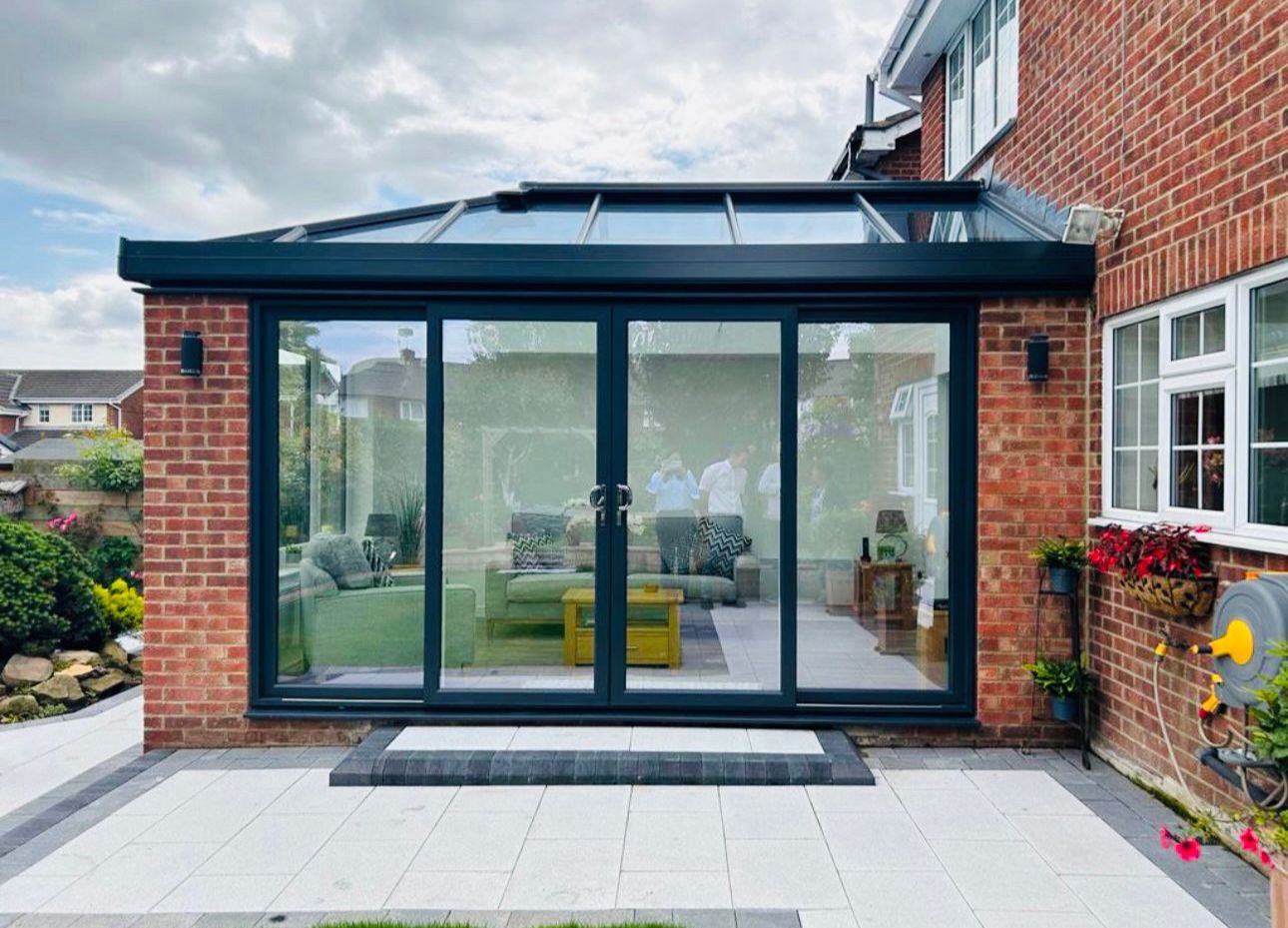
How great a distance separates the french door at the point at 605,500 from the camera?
4766mm

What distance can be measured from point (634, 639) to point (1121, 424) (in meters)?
2.88

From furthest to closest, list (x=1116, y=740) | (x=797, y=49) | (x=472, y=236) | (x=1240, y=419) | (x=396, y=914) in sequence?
(x=797, y=49), (x=472, y=236), (x=1116, y=740), (x=1240, y=419), (x=396, y=914)

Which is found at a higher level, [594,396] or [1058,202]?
[1058,202]

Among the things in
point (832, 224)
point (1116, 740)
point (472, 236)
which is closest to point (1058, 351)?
point (832, 224)

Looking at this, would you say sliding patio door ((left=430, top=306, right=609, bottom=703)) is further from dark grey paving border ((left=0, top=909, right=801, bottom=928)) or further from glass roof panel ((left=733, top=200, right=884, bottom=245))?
dark grey paving border ((left=0, top=909, right=801, bottom=928))

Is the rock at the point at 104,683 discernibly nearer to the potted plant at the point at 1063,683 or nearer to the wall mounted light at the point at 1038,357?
the potted plant at the point at 1063,683

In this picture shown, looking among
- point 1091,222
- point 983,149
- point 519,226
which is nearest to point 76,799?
point 519,226

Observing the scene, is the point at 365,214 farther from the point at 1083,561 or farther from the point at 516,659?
the point at 1083,561

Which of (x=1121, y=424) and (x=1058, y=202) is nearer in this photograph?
(x=1121, y=424)

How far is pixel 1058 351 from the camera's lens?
460 centimetres

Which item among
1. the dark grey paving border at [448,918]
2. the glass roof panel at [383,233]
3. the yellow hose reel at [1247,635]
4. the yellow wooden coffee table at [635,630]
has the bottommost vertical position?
the dark grey paving border at [448,918]

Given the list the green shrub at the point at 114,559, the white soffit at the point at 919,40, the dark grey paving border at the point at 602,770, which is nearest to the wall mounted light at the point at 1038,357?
the dark grey paving border at the point at 602,770

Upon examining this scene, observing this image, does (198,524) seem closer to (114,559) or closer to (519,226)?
(519,226)

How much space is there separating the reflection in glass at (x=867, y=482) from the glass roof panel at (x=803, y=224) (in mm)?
567
